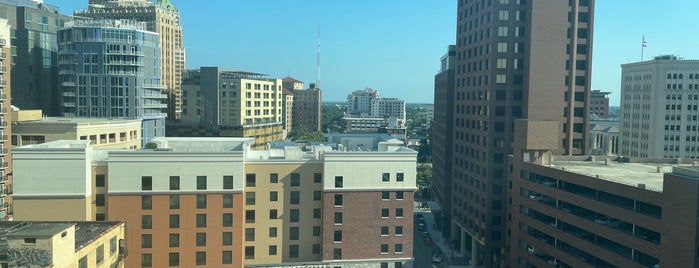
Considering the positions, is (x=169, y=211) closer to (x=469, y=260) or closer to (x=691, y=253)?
(x=691, y=253)

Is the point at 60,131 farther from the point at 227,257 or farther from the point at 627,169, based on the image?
the point at 627,169

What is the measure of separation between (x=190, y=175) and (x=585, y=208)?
139 ft

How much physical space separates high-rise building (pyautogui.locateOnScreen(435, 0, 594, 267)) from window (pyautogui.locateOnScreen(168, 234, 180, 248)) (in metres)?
51.9

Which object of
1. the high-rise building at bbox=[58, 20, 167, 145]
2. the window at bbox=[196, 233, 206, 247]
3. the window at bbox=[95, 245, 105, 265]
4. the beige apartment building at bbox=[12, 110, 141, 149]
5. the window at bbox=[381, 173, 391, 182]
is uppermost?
the high-rise building at bbox=[58, 20, 167, 145]

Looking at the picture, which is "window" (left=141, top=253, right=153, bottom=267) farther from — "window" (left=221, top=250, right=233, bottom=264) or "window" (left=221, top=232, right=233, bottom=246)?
"window" (left=221, top=232, right=233, bottom=246)

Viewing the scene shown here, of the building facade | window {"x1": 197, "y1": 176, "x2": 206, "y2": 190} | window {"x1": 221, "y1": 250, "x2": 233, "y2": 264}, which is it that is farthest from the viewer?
window {"x1": 221, "y1": 250, "x2": 233, "y2": 264}

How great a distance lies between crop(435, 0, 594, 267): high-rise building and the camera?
88.7 meters

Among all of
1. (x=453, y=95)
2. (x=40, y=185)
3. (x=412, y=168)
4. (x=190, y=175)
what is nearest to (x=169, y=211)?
(x=190, y=175)

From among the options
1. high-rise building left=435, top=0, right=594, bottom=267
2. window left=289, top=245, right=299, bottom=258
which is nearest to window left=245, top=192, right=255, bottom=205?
window left=289, top=245, right=299, bottom=258

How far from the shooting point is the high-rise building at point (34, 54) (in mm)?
100938

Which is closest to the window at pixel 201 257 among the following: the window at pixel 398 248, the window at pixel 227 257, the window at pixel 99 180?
the window at pixel 227 257

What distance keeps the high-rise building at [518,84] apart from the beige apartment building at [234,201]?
107 ft

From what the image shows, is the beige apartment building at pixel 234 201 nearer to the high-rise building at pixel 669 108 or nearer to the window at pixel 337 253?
the window at pixel 337 253

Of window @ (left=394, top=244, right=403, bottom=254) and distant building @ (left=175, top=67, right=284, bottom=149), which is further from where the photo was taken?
distant building @ (left=175, top=67, right=284, bottom=149)
